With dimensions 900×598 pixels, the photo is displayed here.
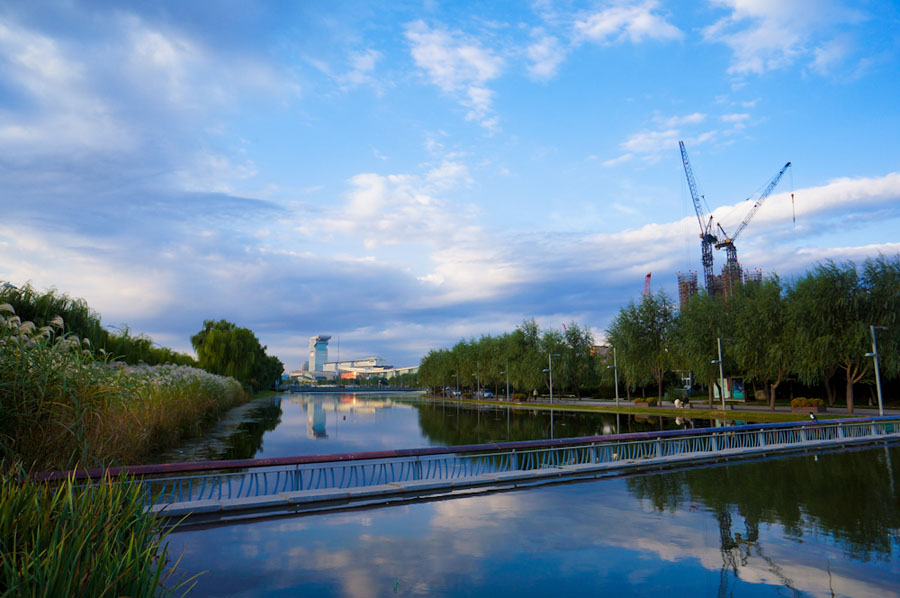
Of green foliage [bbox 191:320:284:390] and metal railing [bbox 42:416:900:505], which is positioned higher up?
green foliage [bbox 191:320:284:390]

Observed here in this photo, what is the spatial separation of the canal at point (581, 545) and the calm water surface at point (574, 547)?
3 centimetres

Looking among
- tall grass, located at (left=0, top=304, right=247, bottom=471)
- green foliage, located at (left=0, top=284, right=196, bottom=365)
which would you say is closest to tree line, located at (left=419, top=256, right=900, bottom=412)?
tall grass, located at (left=0, top=304, right=247, bottom=471)

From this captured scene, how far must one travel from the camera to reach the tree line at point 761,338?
3725 cm

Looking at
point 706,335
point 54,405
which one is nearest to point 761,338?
point 706,335

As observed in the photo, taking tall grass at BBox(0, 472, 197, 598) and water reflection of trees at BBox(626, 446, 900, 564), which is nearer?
tall grass at BBox(0, 472, 197, 598)

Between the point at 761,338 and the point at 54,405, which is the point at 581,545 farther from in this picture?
the point at 761,338

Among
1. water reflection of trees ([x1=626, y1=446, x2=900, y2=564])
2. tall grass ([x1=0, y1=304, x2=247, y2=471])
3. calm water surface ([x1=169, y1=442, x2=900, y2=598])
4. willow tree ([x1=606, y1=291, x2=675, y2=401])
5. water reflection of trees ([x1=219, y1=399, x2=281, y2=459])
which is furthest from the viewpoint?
willow tree ([x1=606, y1=291, x2=675, y2=401])

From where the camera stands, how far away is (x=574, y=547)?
8.14 meters

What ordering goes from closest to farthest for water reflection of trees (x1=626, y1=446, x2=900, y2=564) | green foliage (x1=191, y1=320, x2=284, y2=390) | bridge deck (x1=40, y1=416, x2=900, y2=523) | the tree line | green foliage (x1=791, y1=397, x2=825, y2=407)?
1. water reflection of trees (x1=626, y1=446, x2=900, y2=564)
2. bridge deck (x1=40, y1=416, x2=900, y2=523)
3. the tree line
4. green foliage (x1=791, y1=397, x2=825, y2=407)
5. green foliage (x1=191, y1=320, x2=284, y2=390)

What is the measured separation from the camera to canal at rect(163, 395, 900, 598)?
664 cm

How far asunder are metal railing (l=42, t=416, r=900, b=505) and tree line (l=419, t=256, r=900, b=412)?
10270mm

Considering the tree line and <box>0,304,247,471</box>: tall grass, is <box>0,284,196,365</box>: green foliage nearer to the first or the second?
<box>0,304,247,471</box>: tall grass

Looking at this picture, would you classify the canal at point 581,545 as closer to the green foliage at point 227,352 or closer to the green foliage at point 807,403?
the green foliage at point 807,403

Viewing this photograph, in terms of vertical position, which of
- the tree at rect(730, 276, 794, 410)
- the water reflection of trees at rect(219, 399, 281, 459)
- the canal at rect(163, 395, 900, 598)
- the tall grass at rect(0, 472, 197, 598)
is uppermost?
the tree at rect(730, 276, 794, 410)
